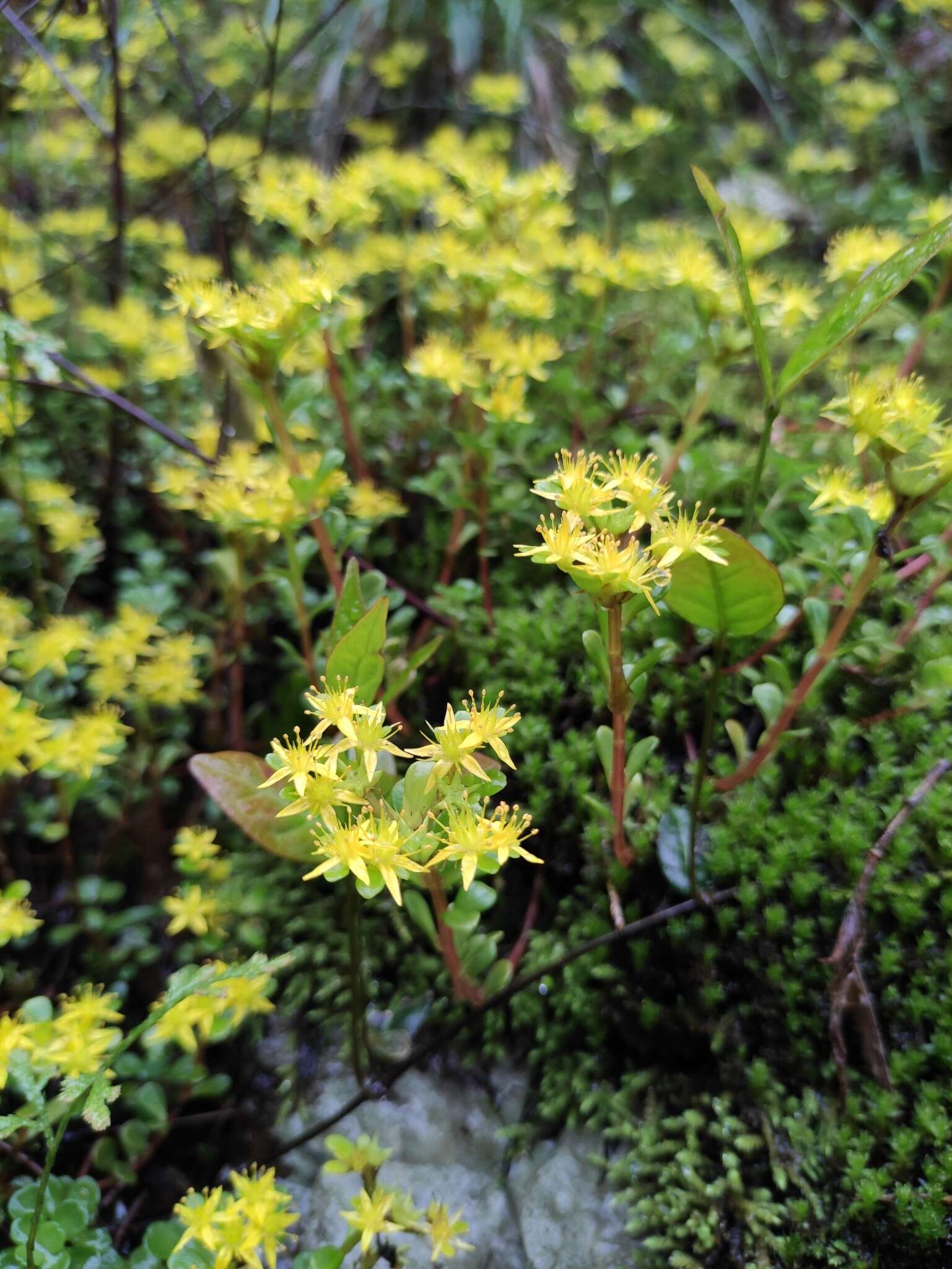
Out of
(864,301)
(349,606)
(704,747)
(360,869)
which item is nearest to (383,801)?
(360,869)

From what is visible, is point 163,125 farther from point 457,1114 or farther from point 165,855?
point 457,1114

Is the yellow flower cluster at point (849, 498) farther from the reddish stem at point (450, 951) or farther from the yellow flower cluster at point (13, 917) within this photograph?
the yellow flower cluster at point (13, 917)

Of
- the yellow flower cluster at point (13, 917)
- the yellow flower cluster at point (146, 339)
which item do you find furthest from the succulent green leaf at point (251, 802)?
the yellow flower cluster at point (146, 339)

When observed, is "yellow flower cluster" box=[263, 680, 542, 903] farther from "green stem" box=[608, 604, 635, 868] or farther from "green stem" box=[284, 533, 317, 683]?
"green stem" box=[284, 533, 317, 683]

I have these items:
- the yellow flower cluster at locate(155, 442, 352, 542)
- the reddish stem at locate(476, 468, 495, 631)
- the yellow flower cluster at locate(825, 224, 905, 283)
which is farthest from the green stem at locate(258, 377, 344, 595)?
the yellow flower cluster at locate(825, 224, 905, 283)

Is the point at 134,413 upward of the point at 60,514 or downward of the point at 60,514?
upward

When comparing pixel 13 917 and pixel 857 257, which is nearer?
pixel 13 917

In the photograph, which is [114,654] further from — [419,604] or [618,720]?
[618,720]
